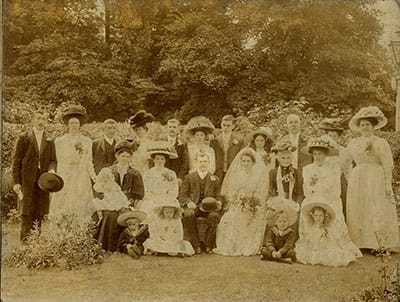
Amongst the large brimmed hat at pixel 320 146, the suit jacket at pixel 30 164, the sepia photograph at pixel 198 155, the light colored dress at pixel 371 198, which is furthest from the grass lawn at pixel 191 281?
the large brimmed hat at pixel 320 146

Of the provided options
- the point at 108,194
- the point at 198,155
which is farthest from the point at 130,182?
the point at 198,155

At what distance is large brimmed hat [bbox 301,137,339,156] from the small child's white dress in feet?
2.42

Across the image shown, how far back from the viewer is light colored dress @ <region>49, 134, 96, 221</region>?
21.1 ft

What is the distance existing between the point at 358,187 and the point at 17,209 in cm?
337

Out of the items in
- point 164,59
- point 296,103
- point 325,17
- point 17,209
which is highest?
point 325,17

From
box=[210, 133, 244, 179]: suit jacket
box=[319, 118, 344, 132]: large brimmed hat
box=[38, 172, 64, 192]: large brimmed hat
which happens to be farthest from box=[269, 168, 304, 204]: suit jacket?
box=[38, 172, 64, 192]: large brimmed hat

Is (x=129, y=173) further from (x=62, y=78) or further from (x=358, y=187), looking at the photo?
(x=358, y=187)

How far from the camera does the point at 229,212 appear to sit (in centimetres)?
647

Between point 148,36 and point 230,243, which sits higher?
point 148,36

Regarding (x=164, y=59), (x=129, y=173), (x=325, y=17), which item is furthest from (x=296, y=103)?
(x=129, y=173)

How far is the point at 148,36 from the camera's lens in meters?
6.50

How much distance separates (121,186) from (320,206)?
1.96 m

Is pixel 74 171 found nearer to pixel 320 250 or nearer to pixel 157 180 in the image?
pixel 157 180

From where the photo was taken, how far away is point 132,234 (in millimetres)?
A: 6422
